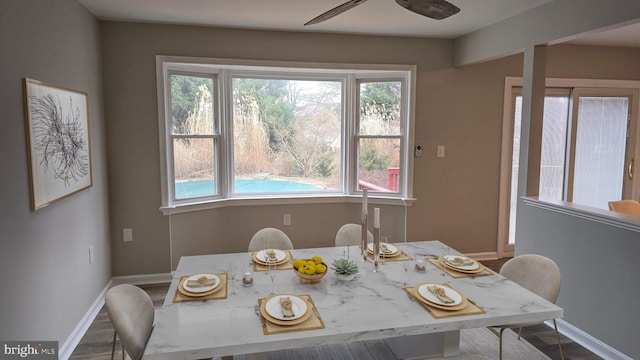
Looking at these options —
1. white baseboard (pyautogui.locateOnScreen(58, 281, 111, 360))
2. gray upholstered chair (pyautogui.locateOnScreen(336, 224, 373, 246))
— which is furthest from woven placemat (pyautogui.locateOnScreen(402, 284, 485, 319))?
white baseboard (pyautogui.locateOnScreen(58, 281, 111, 360))

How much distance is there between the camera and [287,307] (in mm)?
1781

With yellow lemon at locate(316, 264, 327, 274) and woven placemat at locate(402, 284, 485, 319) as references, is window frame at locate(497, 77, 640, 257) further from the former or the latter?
yellow lemon at locate(316, 264, 327, 274)

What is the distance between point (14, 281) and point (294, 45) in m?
2.87

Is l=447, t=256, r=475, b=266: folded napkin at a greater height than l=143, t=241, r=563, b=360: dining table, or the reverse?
l=447, t=256, r=475, b=266: folded napkin

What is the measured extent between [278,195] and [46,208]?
2.25 m

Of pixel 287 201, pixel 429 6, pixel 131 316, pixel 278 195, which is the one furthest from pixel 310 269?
pixel 278 195

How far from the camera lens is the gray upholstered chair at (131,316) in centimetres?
176

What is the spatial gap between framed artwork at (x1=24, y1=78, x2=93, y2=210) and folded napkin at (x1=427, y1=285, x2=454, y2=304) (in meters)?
2.10

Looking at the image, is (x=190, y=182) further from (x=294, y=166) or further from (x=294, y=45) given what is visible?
(x=294, y=45)

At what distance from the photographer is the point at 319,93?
4.32 metres

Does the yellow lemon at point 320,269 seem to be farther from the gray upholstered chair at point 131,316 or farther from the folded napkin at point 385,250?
the gray upholstered chair at point 131,316

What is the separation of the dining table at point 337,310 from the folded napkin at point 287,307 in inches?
2.4

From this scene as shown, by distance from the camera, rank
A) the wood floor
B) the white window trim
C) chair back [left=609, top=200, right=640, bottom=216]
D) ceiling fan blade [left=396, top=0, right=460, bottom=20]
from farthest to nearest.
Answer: the white window trim, chair back [left=609, top=200, right=640, bottom=216], the wood floor, ceiling fan blade [left=396, top=0, right=460, bottom=20]

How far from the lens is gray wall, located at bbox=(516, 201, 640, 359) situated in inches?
97.3
